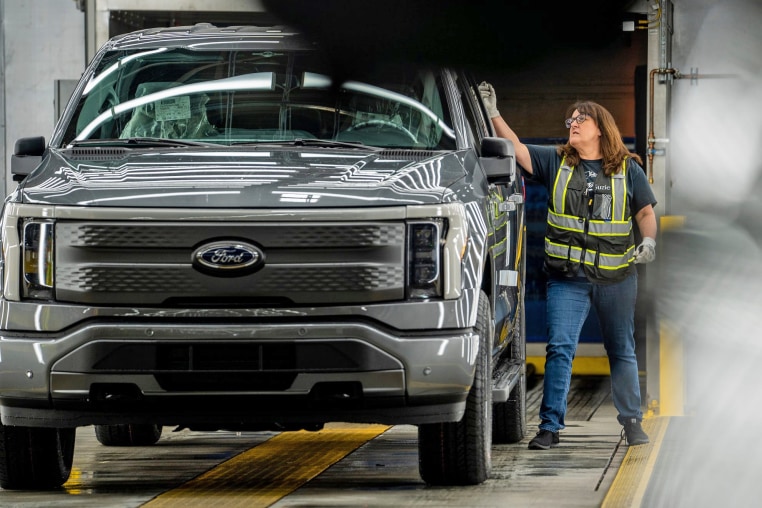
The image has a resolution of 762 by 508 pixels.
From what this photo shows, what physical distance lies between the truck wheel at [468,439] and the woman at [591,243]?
134 centimetres

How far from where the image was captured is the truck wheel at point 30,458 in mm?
5480

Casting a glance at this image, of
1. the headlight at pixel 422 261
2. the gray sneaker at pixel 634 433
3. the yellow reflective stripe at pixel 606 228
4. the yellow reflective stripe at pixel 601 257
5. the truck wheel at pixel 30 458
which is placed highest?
the headlight at pixel 422 261

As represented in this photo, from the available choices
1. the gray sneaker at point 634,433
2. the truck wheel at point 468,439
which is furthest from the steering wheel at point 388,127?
the gray sneaker at point 634,433

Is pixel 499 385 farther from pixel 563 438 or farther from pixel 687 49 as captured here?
pixel 687 49

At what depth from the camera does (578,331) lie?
274 inches

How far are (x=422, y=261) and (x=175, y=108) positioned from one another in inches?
61.2

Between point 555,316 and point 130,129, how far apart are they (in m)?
2.35

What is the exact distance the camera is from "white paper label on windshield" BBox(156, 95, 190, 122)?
584 cm

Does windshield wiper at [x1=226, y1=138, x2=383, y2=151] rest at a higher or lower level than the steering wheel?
lower

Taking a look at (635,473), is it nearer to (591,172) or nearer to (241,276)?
(591,172)

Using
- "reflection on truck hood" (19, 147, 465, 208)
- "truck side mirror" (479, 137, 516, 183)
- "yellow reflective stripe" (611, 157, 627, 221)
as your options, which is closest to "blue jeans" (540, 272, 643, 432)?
"yellow reflective stripe" (611, 157, 627, 221)

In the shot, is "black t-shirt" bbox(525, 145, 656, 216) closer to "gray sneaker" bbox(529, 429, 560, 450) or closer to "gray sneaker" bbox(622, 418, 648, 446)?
"gray sneaker" bbox(622, 418, 648, 446)

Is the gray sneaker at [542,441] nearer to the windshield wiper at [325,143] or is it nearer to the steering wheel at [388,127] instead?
the steering wheel at [388,127]

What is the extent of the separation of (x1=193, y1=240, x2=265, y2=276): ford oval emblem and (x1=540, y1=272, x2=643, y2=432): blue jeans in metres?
2.49
